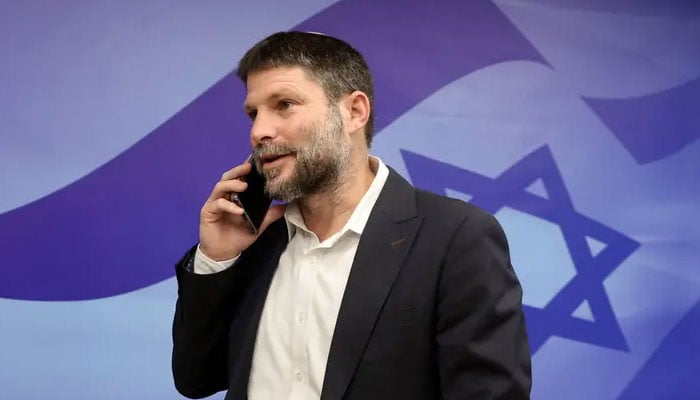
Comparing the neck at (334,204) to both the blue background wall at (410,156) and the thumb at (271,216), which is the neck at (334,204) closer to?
the thumb at (271,216)

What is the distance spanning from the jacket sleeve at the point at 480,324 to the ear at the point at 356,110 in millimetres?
385

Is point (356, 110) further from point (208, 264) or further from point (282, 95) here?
point (208, 264)

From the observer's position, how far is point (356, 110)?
155 centimetres

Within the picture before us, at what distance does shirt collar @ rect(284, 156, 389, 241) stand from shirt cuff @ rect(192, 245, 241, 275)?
14cm

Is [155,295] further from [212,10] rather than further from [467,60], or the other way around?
[467,60]

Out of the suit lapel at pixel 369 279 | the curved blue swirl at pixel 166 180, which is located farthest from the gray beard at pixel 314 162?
the curved blue swirl at pixel 166 180

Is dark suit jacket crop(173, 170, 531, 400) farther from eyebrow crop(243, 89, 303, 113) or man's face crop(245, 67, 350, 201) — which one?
eyebrow crop(243, 89, 303, 113)

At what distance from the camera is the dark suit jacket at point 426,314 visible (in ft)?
3.96

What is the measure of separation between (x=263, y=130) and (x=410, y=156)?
1.23 meters

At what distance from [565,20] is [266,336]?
6.49 feet

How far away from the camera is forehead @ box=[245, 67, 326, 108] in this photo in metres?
1.44

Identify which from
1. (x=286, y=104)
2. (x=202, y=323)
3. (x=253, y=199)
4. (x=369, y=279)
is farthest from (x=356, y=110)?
(x=202, y=323)

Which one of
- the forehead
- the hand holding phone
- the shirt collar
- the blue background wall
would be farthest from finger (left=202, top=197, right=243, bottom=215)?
the blue background wall

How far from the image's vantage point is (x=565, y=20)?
2756 millimetres
